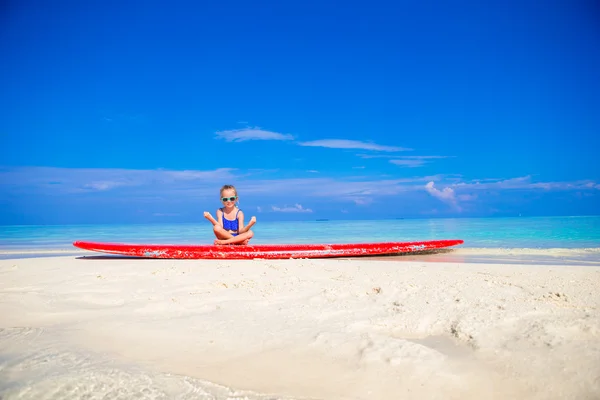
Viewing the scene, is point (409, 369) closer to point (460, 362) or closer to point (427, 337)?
point (460, 362)

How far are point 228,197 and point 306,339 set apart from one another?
5.32 meters

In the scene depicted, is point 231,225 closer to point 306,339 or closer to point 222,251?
point 222,251

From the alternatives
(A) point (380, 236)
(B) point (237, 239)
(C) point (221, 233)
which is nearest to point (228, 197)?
(C) point (221, 233)

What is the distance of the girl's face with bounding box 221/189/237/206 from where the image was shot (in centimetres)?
755

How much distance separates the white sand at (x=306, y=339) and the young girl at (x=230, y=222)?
11.0ft

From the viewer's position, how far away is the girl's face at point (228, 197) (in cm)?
755

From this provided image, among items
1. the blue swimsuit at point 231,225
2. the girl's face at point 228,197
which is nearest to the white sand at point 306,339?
the girl's face at point 228,197

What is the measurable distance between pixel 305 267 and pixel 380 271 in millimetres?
944

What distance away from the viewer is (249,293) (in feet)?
11.8

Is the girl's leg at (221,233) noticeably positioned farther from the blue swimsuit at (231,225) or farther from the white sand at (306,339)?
the white sand at (306,339)

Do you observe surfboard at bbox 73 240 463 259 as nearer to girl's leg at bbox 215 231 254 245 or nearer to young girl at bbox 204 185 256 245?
girl's leg at bbox 215 231 254 245

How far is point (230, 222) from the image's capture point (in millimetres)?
7742

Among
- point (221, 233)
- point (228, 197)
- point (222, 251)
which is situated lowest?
point (222, 251)

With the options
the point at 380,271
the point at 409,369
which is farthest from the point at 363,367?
the point at 380,271
